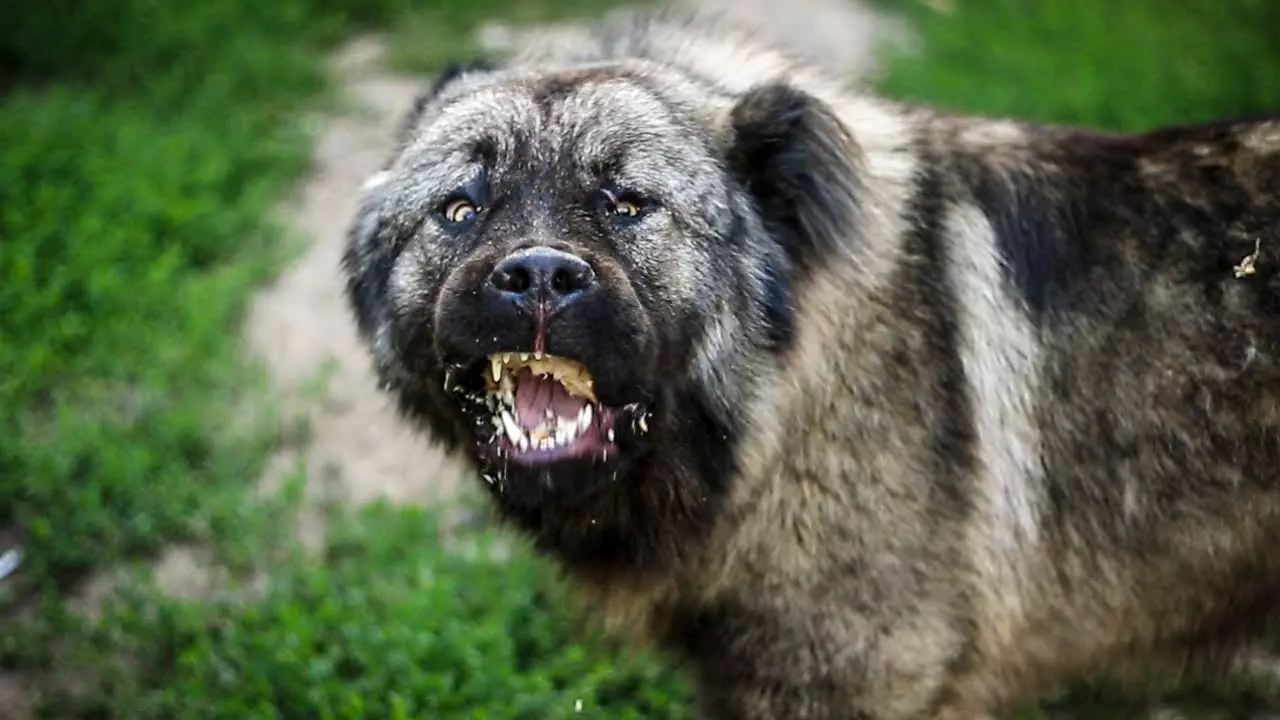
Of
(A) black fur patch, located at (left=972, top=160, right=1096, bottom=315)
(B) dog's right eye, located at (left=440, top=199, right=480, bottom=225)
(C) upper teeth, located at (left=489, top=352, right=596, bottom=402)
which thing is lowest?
(C) upper teeth, located at (left=489, top=352, right=596, bottom=402)

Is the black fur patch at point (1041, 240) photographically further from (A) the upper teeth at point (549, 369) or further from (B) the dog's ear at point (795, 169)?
(A) the upper teeth at point (549, 369)

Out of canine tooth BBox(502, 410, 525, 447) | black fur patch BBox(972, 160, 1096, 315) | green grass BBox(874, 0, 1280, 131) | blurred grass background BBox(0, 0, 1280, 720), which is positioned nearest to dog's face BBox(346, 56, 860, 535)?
canine tooth BBox(502, 410, 525, 447)

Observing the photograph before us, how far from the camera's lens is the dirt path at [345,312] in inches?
173

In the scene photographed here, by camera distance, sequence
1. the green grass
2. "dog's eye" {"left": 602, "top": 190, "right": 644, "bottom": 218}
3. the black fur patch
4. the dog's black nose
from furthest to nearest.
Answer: the green grass, the black fur patch, "dog's eye" {"left": 602, "top": 190, "right": 644, "bottom": 218}, the dog's black nose

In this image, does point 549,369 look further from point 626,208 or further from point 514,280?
point 626,208

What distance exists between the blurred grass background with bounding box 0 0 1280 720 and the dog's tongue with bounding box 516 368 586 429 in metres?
1.16

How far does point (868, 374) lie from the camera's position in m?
2.64

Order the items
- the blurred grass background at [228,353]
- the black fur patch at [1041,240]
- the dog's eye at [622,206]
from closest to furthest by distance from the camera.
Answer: the dog's eye at [622,206] < the black fur patch at [1041,240] < the blurred grass background at [228,353]

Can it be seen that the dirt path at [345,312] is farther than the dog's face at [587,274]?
Yes

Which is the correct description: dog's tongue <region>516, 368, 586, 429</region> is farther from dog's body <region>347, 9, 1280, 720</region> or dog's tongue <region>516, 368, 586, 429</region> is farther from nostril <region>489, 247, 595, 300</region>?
nostril <region>489, 247, 595, 300</region>

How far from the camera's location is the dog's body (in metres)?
2.59

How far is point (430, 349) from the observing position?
2.66m

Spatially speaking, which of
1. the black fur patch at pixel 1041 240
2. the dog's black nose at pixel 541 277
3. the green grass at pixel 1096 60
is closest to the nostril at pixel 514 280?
the dog's black nose at pixel 541 277

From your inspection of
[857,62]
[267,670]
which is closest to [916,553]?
[267,670]
